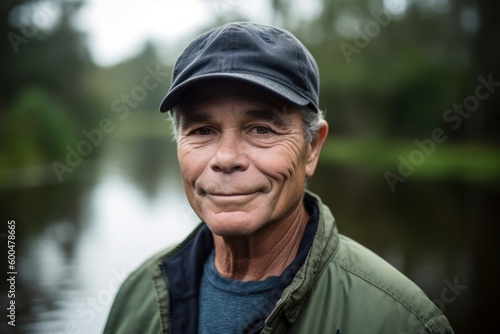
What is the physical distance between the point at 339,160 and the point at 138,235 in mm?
29756

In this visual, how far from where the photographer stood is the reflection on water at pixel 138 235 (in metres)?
7.91

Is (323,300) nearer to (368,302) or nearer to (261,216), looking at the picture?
(368,302)

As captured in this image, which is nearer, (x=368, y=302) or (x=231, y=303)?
(x=368, y=302)

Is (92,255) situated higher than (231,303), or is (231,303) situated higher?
(231,303)

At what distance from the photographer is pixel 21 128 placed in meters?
26.3

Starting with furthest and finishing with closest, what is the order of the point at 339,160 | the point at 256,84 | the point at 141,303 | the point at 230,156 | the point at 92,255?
the point at 339,160
the point at 92,255
the point at 141,303
the point at 230,156
the point at 256,84

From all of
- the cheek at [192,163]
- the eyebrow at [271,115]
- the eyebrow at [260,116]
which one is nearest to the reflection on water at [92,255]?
the cheek at [192,163]

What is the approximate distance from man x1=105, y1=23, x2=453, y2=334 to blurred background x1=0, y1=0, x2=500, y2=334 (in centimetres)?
467

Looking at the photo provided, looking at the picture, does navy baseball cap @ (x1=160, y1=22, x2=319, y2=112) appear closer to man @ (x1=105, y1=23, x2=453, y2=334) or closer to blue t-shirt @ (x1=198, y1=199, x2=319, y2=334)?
man @ (x1=105, y1=23, x2=453, y2=334)

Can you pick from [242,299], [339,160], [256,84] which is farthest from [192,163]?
[339,160]

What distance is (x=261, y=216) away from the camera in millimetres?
2414

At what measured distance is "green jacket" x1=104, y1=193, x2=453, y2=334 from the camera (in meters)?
2.28

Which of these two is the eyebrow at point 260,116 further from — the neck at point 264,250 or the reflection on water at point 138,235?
the reflection on water at point 138,235

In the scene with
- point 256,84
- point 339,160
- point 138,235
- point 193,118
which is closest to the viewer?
point 256,84
